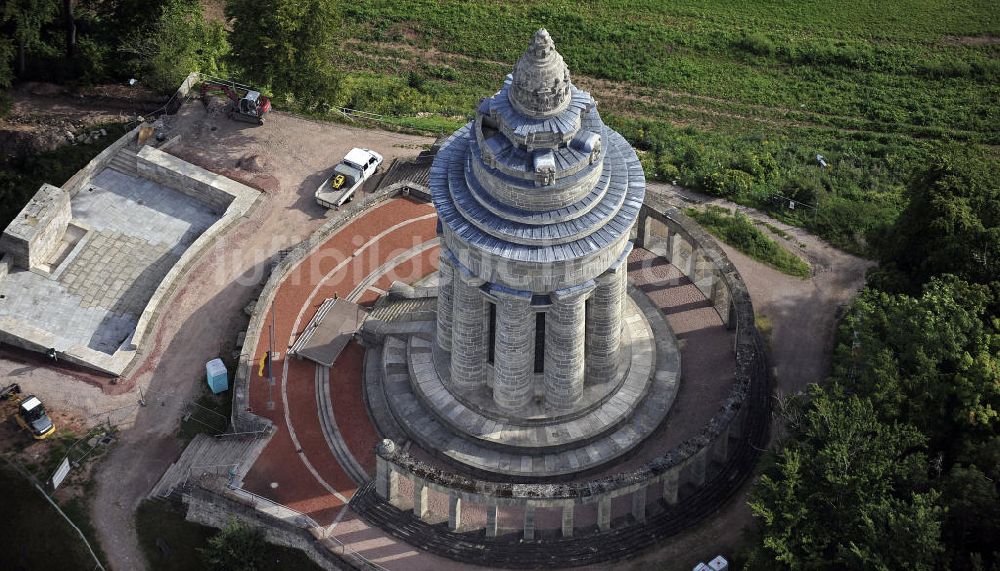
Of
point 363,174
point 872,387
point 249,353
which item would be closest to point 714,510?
point 872,387

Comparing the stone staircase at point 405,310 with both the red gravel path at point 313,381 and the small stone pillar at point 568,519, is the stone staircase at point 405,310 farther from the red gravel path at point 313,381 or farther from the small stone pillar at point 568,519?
the small stone pillar at point 568,519

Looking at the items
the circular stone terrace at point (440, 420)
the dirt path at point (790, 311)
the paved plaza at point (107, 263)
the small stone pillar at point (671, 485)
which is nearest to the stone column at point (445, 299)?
the circular stone terrace at point (440, 420)

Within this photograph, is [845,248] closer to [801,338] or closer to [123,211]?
[801,338]

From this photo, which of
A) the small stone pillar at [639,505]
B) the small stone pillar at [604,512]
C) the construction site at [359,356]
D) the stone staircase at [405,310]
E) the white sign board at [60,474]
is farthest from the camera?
the stone staircase at [405,310]

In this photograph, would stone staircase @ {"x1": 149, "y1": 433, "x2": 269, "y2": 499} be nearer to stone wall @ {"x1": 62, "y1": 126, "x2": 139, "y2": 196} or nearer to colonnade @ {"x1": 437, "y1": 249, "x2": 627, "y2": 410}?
Result: colonnade @ {"x1": 437, "y1": 249, "x2": 627, "y2": 410}

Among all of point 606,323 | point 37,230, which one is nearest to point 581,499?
point 606,323

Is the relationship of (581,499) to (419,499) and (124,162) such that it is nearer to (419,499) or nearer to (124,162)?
(419,499)
